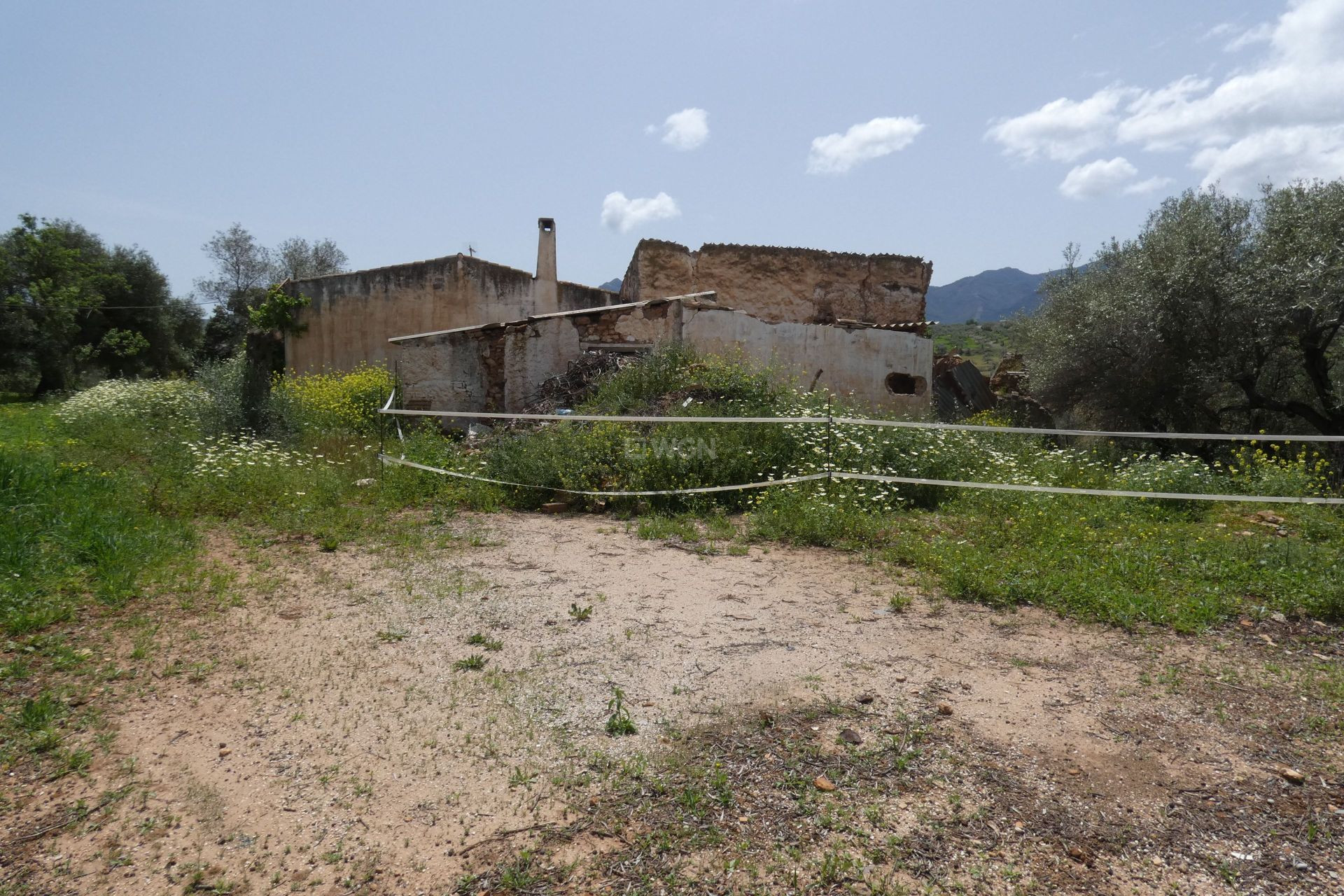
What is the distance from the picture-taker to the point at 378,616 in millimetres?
4664

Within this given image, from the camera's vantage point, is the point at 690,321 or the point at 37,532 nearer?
the point at 37,532

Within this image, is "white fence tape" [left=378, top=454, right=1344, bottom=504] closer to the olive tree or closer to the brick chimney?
the olive tree

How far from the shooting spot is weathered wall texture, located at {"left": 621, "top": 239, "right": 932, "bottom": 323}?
15.8 m

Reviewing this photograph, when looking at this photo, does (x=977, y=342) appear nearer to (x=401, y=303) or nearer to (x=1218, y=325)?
(x=1218, y=325)

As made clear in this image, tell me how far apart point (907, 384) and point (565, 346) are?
5.71 m

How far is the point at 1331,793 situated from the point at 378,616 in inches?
180

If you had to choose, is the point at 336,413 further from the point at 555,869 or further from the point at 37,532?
the point at 555,869

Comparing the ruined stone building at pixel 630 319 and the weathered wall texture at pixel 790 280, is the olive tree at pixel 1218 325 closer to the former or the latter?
the ruined stone building at pixel 630 319

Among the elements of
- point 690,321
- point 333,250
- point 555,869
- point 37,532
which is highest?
point 333,250

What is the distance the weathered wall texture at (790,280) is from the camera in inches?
624

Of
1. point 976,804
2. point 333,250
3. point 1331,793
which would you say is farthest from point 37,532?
point 333,250

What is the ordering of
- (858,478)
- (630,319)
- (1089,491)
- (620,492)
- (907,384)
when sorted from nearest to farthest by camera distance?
(1089,491) → (858,478) → (620,492) → (630,319) → (907,384)

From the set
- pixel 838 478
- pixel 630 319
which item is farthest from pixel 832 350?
pixel 838 478

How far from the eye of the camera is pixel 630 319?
1196cm
